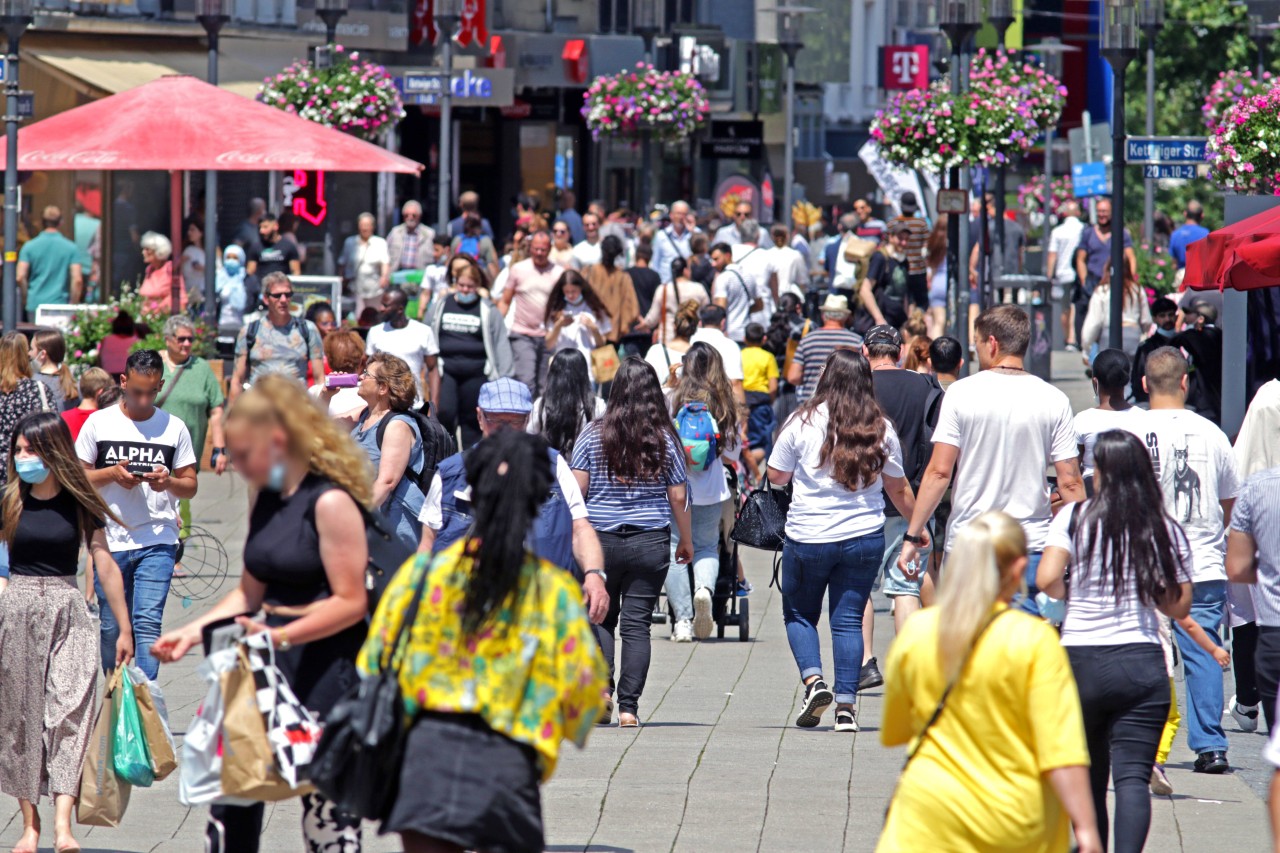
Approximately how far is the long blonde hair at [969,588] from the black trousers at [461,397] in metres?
11.7

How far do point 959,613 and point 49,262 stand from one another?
18358 mm

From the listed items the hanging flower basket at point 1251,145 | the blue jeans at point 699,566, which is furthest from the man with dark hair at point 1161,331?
the blue jeans at point 699,566

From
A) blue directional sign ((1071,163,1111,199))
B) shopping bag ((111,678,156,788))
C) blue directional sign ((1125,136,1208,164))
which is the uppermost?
blue directional sign ((1071,163,1111,199))

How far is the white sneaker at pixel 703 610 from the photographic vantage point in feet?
36.4

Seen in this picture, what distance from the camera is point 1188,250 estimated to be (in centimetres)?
1186

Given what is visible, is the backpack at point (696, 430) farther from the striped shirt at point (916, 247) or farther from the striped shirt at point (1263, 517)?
the striped shirt at point (916, 247)

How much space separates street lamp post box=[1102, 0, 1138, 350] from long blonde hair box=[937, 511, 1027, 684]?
12759 millimetres

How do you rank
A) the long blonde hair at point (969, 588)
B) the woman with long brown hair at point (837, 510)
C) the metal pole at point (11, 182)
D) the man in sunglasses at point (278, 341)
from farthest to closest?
the metal pole at point (11, 182)
the man in sunglasses at point (278, 341)
the woman with long brown hair at point (837, 510)
the long blonde hair at point (969, 588)

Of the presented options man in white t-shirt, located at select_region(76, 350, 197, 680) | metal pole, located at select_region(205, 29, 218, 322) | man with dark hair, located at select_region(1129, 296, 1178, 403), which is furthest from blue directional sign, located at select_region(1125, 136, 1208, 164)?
man in white t-shirt, located at select_region(76, 350, 197, 680)

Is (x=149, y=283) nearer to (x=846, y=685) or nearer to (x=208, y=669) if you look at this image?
(x=846, y=685)

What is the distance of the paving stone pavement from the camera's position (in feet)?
23.7

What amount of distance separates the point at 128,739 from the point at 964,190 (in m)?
14.3

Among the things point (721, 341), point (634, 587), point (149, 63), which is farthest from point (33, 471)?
point (149, 63)

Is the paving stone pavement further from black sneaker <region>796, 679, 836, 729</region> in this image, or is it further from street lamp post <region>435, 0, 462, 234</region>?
street lamp post <region>435, 0, 462, 234</region>
